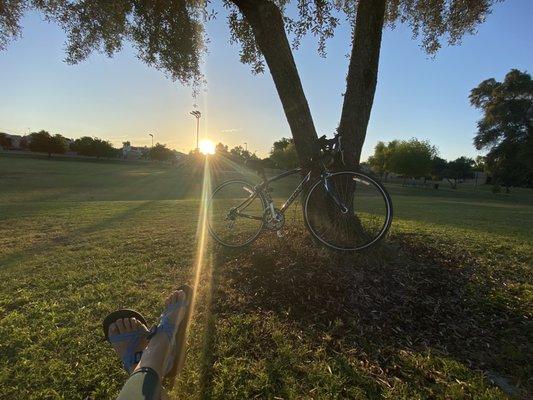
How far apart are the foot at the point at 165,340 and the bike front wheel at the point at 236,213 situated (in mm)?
2301

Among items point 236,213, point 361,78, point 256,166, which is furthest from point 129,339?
point 361,78

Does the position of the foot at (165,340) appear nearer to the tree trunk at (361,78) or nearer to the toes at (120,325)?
the toes at (120,325)

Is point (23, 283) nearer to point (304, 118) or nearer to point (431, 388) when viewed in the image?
point (304, 118)

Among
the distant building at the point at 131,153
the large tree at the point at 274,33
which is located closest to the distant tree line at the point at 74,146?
the distant building at the point at 131,153

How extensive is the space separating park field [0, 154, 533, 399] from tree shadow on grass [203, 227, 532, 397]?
0.02 metres

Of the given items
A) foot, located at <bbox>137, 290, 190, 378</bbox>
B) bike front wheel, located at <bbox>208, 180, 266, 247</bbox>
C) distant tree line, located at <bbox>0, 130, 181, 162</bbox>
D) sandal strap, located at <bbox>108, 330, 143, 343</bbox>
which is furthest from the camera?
distant tree line, located at <bbox>0, 130, 181, 162</bbox>

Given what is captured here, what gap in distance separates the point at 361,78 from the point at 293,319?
298cm

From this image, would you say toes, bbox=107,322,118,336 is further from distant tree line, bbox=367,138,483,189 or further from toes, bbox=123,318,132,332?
distant tree line, bbox=367,138,483,189

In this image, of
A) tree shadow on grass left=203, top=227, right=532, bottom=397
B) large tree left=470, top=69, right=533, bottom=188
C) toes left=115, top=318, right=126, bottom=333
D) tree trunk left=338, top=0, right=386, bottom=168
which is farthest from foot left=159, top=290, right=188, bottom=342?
large tree left=470, top=69, right=533, bottom=188

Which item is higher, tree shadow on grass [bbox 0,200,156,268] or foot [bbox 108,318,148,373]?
foot [bbox 108,318,148,373]

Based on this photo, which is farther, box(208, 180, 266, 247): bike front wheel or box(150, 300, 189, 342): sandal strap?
box(208, 180, 266, 247): bike front wheel

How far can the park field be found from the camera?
2668 mm

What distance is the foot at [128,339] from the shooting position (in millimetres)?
2629

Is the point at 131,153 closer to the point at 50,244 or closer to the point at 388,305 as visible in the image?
the point at 50,244
